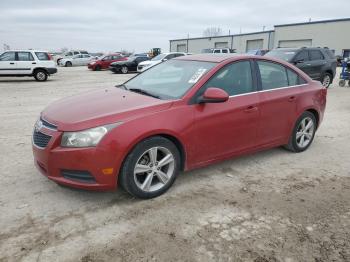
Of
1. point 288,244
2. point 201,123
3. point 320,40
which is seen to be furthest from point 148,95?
point 320,40

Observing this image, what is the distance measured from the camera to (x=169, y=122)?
12.1ft

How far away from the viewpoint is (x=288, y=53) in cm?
1273

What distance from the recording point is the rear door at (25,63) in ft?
54.9

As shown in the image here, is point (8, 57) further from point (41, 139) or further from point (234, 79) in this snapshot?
point (234, 79)

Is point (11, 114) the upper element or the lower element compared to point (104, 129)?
lower

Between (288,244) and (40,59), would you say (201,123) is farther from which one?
(40,59)

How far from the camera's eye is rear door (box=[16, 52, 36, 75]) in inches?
658

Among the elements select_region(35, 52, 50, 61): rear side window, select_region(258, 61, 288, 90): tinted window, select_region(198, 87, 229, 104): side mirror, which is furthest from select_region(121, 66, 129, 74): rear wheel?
select_region(198, 87, 229, 104): side mirror

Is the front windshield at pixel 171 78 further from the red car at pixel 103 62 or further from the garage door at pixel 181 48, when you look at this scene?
the garage door at pixel 181 48

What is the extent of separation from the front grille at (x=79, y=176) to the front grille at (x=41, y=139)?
1.21 ft

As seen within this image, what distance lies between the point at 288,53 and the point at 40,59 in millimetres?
11961

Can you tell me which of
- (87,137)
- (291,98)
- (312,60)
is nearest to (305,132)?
(291,98)

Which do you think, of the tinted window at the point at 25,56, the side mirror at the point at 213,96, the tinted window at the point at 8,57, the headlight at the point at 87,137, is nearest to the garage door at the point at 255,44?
the tinted window at the point at 25,56

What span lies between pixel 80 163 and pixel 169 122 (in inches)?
40.4
